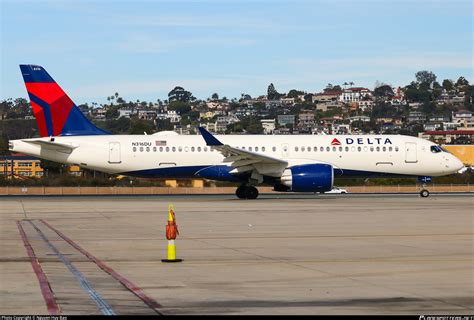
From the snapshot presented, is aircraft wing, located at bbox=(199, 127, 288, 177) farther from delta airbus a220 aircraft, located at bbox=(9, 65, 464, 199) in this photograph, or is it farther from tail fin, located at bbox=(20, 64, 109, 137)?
tail fin, located at bbox=(20, 64, 109, 137)

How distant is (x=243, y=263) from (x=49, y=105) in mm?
28429

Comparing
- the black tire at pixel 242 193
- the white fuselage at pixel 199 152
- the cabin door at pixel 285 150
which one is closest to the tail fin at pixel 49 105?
the white fuselage at pixel 199 152

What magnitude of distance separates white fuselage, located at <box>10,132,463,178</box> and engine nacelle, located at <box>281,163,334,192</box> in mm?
1632

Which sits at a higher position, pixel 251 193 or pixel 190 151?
pixel 190 151

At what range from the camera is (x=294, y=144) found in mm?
44688

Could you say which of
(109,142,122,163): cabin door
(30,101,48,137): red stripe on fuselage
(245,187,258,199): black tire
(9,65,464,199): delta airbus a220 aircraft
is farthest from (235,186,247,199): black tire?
(30,101,48,137): red stripe on fuselage

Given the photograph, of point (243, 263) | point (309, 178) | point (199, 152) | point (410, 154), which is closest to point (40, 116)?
point (199, 152)

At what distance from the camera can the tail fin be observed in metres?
44.9

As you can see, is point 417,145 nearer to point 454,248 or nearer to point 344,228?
point 344,228

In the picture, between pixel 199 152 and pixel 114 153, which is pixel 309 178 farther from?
pixel 114 153

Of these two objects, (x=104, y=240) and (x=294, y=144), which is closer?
(x=104, y=240)

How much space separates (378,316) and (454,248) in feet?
31.3

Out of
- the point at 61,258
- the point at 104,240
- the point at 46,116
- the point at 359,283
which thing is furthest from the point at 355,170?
the point at 359,283

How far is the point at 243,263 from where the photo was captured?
721 inches
